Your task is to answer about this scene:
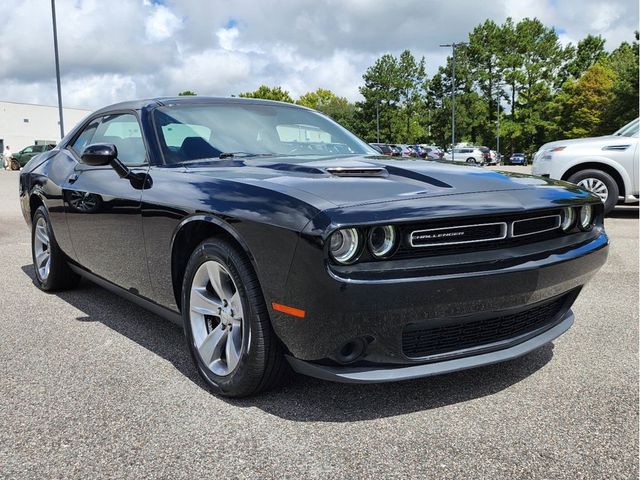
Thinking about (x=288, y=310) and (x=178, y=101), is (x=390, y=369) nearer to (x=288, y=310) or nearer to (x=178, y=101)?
(x=288, y=310)

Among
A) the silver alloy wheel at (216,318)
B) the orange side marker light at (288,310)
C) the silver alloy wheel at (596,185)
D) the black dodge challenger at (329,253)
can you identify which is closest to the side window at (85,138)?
the black dodge challenger at (329,253)

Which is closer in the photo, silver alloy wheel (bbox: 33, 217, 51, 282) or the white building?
silver alloy wheel (bbox: 33, 217, 51, 282)

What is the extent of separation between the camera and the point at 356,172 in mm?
2707

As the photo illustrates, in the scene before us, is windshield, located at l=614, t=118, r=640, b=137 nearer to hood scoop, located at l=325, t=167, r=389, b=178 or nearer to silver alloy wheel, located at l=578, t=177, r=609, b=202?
silver alloy wheel, located at l=578, t=177, r=609, b=202

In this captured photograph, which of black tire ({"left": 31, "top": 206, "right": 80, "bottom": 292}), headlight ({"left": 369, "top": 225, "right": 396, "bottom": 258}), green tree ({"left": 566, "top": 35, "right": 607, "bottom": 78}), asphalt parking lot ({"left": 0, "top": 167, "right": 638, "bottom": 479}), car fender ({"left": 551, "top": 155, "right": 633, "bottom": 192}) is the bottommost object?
asphalt parking lot ({"left": 0, "top": 167, "right": 638, "bottom": 479})

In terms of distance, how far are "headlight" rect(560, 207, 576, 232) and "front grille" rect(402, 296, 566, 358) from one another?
1.17 ft

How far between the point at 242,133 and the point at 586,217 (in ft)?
6.39

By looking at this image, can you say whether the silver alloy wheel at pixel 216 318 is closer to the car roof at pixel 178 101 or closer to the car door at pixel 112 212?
the car door at pixel 112 212

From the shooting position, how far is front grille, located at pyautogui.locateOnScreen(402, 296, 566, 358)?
2.34 m

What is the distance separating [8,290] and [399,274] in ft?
12.8

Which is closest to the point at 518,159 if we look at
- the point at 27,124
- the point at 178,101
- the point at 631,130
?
the point at 27,124

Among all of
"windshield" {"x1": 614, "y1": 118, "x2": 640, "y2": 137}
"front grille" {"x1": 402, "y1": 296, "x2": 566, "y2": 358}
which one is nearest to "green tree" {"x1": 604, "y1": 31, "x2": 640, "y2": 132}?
"windshield" {"x1": 614, "y1": 118, "x2": 640, "y2": 137}

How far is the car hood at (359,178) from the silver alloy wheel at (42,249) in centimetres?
212

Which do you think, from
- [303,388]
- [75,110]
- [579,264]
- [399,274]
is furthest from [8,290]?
[75,110]
